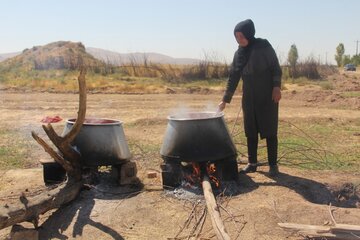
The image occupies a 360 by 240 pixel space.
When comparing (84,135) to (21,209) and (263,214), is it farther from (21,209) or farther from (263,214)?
(263,214)

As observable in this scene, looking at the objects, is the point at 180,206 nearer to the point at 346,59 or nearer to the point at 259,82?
the point at 259,82

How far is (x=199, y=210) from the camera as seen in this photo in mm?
4723

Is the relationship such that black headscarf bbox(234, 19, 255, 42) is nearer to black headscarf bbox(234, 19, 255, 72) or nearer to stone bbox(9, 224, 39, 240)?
black headscarf bbox(234, 19, 255, 72)

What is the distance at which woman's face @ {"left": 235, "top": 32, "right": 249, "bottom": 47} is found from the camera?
230 inches

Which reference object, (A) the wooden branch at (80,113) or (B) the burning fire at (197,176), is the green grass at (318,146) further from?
(A) the wooden branch at (80,113)

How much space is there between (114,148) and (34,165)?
8.13 feet

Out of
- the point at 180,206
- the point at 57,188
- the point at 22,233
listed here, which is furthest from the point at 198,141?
the point at 22,233

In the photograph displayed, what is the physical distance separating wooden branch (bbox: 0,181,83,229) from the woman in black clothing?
84.0 inches

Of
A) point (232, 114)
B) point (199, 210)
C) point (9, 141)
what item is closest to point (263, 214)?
point (199, 210)

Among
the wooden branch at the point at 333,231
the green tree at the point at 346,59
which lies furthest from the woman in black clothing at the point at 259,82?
the green tree at the point at 346,59

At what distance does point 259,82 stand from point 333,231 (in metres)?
2.35

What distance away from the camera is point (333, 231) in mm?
3932

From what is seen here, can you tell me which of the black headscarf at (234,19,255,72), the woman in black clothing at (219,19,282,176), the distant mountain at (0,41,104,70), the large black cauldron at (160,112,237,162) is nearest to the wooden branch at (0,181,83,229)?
the large black cauldron at (160,112,237,162)

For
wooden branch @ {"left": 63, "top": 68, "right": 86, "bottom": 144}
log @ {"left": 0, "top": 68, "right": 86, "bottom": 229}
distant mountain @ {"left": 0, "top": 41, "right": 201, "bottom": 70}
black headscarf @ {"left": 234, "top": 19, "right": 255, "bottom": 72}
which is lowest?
log @ {"left": 0, "top": 68, "right": 86, "bottom": 229}
